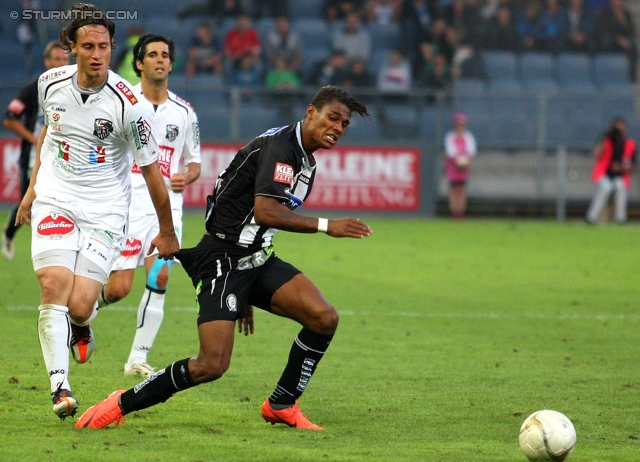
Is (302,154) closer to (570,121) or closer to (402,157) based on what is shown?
(402,157)

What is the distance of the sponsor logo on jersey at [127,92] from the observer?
20.1ft

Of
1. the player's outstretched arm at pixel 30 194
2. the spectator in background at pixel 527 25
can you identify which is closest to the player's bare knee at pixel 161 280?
the player's outstretched arm at pixel 30 194

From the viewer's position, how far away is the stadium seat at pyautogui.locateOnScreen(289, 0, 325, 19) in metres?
26.6

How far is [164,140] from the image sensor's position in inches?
325

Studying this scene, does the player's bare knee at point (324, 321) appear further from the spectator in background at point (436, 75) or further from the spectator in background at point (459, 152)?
the spectator in background at point (436, 75)

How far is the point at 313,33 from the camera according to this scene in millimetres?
25734

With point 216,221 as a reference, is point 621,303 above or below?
below

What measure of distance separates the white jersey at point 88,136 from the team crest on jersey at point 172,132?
1984 mm

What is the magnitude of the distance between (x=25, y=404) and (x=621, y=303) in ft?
25.4

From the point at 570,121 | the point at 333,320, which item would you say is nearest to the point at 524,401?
the point at 333,320

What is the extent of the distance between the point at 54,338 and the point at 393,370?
117 inches

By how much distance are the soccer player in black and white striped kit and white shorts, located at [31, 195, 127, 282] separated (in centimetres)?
50

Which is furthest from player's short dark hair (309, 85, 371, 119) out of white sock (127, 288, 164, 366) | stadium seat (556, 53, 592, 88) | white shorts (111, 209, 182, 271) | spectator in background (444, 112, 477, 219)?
stadium seat (556, 53, 592, 88)

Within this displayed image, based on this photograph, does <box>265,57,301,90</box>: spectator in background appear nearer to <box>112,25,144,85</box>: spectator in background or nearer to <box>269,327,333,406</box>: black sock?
<box>112,25,144,85</box>: spectator in background
